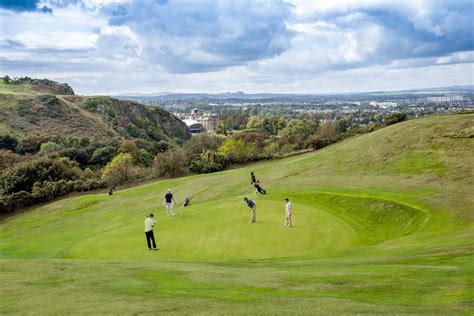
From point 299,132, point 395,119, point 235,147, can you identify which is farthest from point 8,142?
point 395,119

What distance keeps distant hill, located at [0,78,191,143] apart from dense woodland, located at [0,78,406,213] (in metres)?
0.29

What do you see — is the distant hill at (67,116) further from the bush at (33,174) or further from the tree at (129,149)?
the bush at (33,174)

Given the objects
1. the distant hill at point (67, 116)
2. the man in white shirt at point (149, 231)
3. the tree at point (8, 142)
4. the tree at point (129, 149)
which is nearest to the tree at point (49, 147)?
the tree at point (8, 142)

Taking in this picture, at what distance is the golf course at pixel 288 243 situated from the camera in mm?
13555

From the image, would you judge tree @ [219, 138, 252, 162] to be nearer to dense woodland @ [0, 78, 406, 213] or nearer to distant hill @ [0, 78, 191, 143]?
dense woodland @ [0, 78, 406, 213]

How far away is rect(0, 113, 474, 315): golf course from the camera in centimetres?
1355

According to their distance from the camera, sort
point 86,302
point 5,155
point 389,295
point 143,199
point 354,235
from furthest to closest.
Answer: point 5,155
point 143,199
point 354,235
point 389,295
point 86,302

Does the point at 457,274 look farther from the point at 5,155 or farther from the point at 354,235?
the point at 5,155

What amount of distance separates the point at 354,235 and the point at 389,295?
16.3 metres

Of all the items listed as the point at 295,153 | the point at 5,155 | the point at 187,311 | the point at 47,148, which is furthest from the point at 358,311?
the point at 47,148

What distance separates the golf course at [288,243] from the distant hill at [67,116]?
295 ft

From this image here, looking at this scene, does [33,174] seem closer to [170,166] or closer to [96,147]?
[170,166]

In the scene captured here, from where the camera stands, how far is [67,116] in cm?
16088

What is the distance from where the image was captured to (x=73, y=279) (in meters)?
16.4
